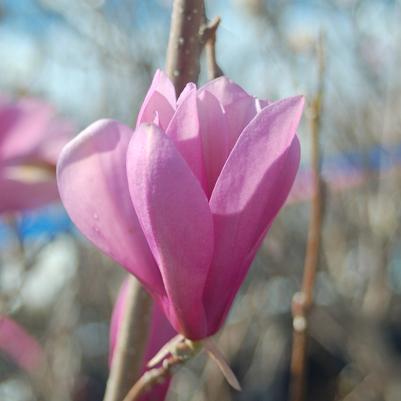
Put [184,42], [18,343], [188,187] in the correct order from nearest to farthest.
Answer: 1. [188,187]
2. [184,42]
3. [18,343]

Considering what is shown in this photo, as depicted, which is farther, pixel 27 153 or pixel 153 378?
pixel 27 153

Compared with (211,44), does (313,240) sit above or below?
below

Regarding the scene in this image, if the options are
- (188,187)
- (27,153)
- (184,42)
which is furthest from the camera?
(27,153)

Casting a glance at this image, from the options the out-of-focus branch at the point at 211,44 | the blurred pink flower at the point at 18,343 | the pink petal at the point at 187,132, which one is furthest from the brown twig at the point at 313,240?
the blurred pink flower at the point at 18,343

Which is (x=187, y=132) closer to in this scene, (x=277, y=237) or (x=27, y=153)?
(x=27, y=153)

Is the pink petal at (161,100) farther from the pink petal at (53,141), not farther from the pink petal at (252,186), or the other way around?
the pink petal at (53,141)

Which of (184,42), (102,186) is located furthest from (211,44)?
(102,186)

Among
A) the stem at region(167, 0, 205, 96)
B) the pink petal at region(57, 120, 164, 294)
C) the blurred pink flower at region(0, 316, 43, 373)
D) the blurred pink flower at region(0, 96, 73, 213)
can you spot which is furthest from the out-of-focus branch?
the blurred pink flower at region(0, 316, 43, 373)

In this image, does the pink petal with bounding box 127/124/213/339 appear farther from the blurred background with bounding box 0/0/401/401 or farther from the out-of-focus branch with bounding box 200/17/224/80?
the blurred background with bounding box 0/0/401/401
